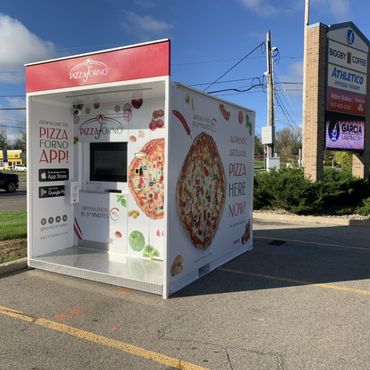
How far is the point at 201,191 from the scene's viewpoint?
6027 millimetres

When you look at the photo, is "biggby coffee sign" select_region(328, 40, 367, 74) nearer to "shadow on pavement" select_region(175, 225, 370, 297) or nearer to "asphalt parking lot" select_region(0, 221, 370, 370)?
"shadow on pavement" select_region(175, 225, 370, 297)

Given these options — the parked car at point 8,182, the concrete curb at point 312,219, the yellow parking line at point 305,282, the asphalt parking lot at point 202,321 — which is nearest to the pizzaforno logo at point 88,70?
the asphalt parking lot at point 202,321

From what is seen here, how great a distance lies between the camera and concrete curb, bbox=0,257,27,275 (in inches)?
239

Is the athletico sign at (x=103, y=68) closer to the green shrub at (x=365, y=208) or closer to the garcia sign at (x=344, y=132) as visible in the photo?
the green shrub at (x=365, y=208)

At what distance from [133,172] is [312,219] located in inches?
273

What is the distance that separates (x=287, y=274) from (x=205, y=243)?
136 cm

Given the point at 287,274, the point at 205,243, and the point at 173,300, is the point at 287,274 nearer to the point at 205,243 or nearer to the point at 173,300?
the point at 205,243

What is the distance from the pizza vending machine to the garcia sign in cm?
648

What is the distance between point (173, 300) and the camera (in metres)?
5.07

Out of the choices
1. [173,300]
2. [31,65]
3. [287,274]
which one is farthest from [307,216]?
[31,65]

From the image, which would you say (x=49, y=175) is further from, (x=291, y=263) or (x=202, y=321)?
(x=291, y=263)

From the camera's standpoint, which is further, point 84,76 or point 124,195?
point 124,195

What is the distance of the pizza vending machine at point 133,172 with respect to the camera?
5.28 metres

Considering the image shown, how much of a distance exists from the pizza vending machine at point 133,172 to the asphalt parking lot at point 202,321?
0.45 metres
